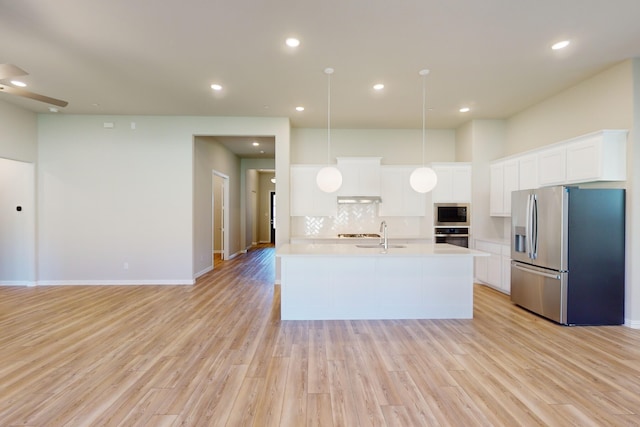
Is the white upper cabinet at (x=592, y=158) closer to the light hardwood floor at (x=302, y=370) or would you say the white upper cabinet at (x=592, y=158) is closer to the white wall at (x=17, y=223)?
the light hardwood floor at (x=302, y=370)

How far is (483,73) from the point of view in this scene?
389 centimetres

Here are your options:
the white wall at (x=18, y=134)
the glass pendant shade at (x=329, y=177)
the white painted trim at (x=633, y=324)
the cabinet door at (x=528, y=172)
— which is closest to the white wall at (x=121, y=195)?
the white wall at (x=18, y=134)

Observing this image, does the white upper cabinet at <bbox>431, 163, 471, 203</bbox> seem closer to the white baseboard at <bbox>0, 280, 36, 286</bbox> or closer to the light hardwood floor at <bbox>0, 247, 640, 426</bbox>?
the light hardwood floor at <bbox>0, 247, 640, 426</bbox>

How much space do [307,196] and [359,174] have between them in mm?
1140

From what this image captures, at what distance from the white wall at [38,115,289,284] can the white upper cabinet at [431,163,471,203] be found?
9.98 feet

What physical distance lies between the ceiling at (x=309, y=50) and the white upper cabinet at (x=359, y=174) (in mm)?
1271

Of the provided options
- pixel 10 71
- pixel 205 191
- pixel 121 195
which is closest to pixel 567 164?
pixel 10 71

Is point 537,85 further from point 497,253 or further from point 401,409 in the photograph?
point 401,409

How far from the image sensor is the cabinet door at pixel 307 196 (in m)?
6.02

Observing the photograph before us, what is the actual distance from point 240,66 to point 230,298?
337 centimetres

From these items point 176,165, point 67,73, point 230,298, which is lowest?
point 230,298

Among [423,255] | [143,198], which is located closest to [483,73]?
[423,255]

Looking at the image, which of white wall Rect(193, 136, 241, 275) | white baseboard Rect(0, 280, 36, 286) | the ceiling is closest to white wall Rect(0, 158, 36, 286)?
white baseboard Rect(0, 280, 36, 286)

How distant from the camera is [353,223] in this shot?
648 centimetres
